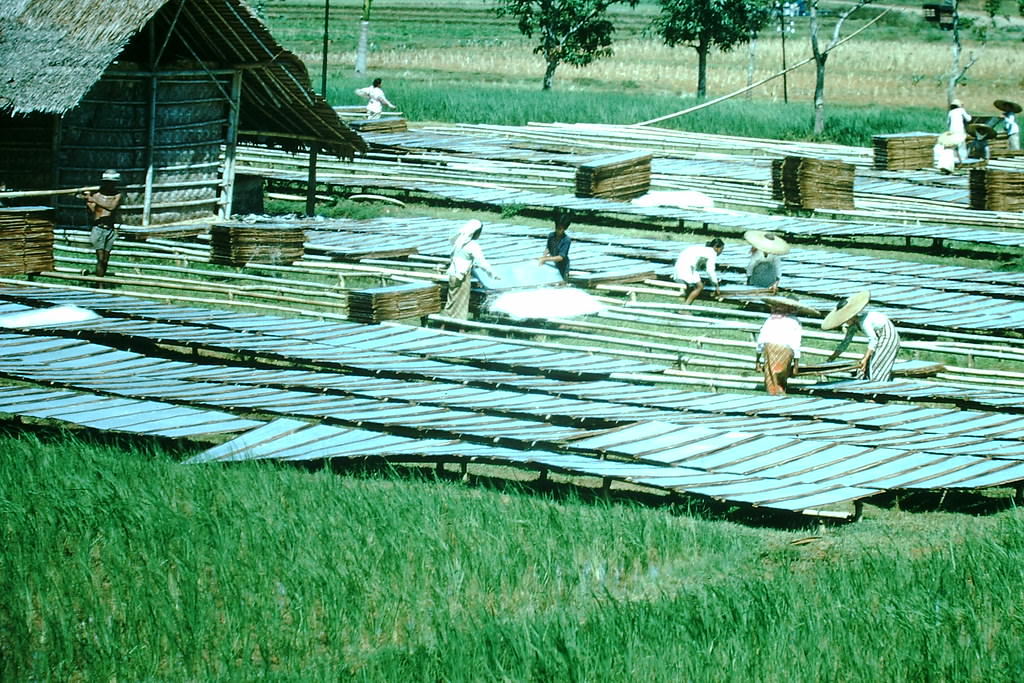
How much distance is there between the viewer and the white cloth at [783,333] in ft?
41.3

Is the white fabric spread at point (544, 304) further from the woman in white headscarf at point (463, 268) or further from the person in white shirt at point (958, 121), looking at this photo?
the person in white shirt at point (958, 121)

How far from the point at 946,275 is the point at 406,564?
1223 cm

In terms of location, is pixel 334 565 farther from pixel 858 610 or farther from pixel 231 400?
pixel 231 400

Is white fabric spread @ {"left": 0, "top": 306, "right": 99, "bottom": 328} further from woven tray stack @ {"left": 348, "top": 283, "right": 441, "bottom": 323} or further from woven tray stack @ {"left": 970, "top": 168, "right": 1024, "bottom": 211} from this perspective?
woven tray stack @ {"left": 970, "top": 168, "right": 1024, "bottom": 211}

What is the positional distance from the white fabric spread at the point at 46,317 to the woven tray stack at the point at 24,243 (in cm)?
265

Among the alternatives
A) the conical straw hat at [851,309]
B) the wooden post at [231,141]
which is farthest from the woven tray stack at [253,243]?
the conical straw hat at [851,309]

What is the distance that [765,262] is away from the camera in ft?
55.4

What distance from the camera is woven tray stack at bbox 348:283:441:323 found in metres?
14.6

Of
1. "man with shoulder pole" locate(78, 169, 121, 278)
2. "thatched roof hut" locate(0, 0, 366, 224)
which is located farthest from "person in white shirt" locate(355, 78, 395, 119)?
"man with shoulder pole" locate(78, 169, 121, 278)

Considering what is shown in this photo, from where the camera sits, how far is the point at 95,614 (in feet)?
23.6

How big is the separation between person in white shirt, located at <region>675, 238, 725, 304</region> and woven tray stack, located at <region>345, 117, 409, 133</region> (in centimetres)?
1432

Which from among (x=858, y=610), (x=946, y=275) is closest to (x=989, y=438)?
(x=858, y=610)

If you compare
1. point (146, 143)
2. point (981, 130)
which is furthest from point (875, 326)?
point (981, 130)

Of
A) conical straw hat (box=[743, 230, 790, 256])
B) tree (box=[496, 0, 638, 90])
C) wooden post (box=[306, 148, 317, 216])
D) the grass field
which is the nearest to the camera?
conical straw hat (box=[743, 230, 790, 256])
